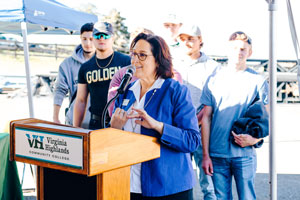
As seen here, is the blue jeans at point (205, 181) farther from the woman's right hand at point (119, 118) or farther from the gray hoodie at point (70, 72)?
the gray hoodie at point (70, 72)

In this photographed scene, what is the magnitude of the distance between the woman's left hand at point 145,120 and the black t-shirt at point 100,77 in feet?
4.87

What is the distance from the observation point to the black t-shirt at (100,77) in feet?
10.3

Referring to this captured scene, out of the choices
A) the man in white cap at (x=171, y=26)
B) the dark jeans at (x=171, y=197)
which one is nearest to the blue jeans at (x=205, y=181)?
the man in white cap at (x=171, y=26)

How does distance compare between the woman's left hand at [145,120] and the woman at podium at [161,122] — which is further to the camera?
the woman at podium at [161,122]

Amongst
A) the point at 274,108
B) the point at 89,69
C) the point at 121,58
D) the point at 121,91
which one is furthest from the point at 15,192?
the point at 274,108

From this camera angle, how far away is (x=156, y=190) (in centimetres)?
176

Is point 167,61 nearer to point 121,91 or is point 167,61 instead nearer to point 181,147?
point 121,91

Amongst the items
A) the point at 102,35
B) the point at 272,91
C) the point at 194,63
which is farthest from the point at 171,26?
Answer: the point at 272,91

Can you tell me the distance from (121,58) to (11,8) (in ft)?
5.08

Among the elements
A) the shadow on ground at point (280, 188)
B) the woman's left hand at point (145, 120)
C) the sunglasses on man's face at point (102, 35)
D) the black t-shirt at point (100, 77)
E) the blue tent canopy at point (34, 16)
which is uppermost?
the blue tent canopy at point (34, 16)

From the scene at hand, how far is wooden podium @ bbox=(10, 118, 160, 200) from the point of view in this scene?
128 cm

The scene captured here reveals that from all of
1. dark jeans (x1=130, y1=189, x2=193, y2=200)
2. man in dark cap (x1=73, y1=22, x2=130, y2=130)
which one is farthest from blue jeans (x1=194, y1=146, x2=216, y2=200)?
dark jeans (x1=130, y1=189, x2=193, y2=200)

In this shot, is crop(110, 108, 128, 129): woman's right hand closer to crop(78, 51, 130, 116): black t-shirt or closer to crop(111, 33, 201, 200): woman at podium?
crop(111, 33, 201, 200): woman at podium

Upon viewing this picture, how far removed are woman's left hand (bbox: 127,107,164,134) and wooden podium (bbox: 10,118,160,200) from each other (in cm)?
8
